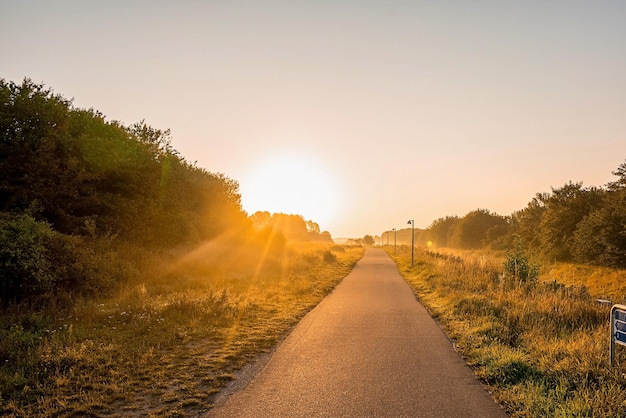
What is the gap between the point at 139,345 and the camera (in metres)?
8.16

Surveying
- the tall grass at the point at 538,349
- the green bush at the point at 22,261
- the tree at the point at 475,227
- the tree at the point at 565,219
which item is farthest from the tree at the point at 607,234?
the tree at the point at 475,227

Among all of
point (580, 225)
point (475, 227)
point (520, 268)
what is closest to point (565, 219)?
point (580, 225)

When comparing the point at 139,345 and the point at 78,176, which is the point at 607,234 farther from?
the point at 78,176

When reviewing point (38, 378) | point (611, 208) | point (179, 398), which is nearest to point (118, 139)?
point (38, 378)

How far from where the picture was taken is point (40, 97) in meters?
14.3

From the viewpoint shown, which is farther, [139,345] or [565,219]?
[565,219]

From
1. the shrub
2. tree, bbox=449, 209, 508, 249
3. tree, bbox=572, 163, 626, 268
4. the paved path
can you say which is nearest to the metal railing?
the paved path

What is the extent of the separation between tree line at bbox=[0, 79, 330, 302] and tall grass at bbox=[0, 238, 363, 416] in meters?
1.27

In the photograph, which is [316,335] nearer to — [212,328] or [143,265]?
[212,328]

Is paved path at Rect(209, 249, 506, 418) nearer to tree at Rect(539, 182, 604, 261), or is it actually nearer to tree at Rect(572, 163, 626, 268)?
tree at Rect(572, 163, 626, 268)

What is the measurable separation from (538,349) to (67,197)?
54.2 feet

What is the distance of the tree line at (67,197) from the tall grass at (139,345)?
127 cm

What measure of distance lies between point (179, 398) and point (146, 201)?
14979mm

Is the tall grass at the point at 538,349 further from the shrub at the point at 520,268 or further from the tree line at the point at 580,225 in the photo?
the tree line at the point at 580,225
